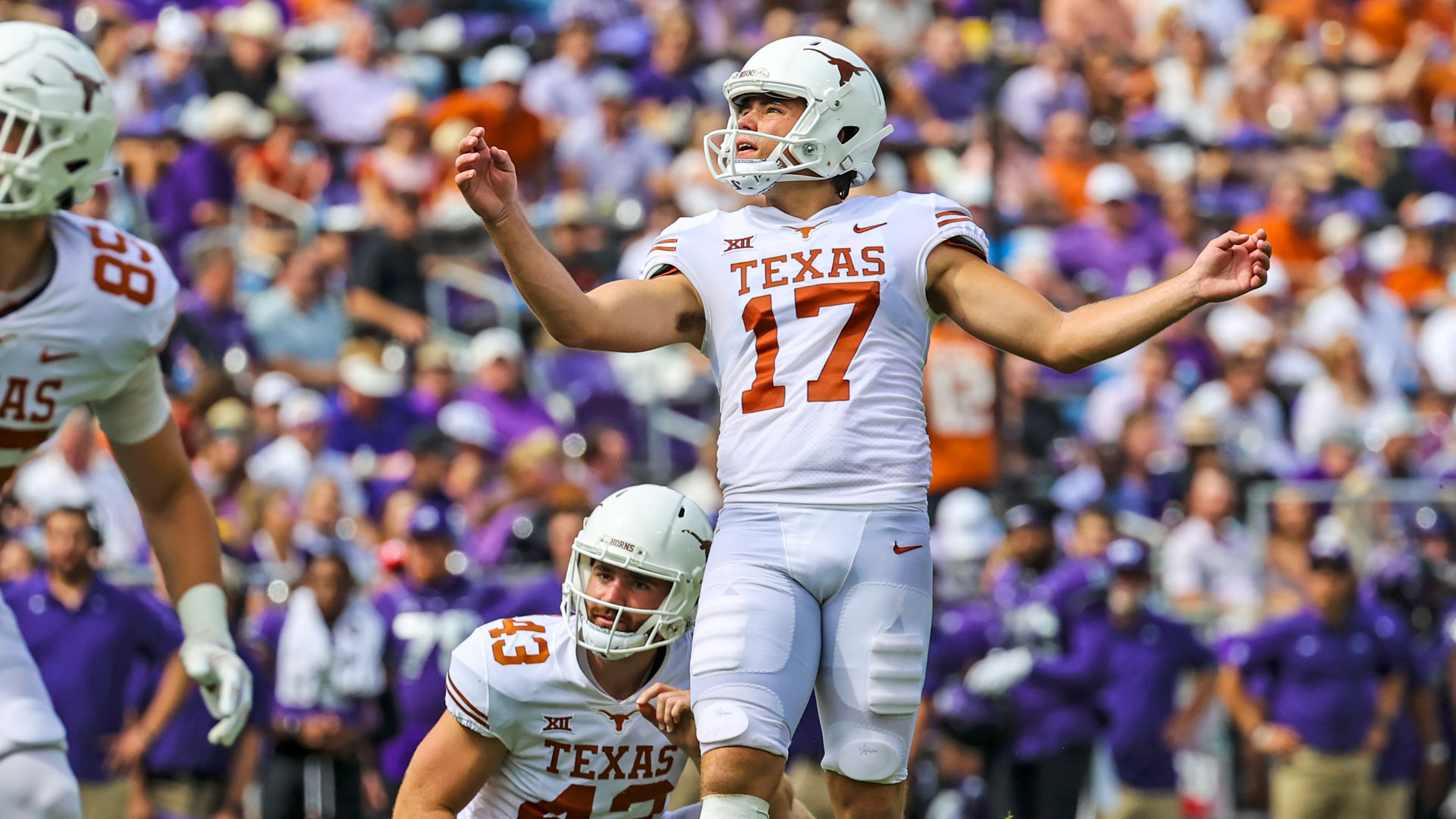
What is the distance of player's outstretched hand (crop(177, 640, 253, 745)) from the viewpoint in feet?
15.6

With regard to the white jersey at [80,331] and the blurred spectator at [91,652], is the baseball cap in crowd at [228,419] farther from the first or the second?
the white jersey at [80,331]

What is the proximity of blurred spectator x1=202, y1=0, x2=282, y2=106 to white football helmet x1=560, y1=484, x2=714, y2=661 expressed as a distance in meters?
8.77

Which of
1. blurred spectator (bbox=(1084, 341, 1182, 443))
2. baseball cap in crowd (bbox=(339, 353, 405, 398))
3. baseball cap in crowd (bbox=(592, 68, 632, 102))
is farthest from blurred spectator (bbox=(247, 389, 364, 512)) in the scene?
blurred spectator (bbox=(1084, 341, 1182, 443))

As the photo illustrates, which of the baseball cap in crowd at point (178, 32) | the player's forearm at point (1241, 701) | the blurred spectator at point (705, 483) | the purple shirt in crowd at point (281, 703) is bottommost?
the player's forearm at point (1241, 701)

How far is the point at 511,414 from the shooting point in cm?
1091

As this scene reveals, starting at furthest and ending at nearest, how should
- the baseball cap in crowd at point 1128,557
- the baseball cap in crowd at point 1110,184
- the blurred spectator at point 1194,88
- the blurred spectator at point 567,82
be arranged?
the blurred spectator at point 1194,88
the blurred spectator at point 567,82
the baseball cap in crowd at point 1110,184
the baseball cap in crowd at point 1128,557

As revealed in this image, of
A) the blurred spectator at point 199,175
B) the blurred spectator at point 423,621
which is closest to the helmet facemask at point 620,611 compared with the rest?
the blurred spectator at point 423,621

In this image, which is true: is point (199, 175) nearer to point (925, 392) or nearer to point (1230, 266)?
point (925, 392)

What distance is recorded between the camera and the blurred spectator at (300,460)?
10219mm

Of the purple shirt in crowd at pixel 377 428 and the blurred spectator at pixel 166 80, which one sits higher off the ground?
the blurred spectator at pixel 166 80

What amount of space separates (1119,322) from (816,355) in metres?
0.67

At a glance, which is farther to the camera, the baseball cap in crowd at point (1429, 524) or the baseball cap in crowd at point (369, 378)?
the baseball cap in crowd at point (369, 378)

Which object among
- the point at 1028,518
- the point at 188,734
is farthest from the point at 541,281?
the point at 1028,518

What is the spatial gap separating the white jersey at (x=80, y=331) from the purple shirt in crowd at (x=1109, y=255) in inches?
322
